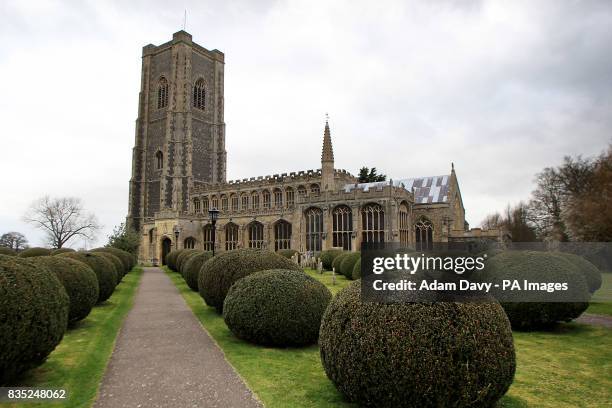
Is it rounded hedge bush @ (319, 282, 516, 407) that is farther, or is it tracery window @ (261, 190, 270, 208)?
tracery window @ (261, 190, 270, 208)

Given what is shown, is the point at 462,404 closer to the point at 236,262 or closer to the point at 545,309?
the point at 545,309

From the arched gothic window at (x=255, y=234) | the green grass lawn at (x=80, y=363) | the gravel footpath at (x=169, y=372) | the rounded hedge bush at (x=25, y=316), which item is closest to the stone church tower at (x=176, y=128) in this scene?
the arched gothic window at (x=255, y=234)

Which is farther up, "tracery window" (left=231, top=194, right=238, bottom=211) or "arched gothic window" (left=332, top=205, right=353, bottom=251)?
"tracery window" (left=231, top=194, right=238, bottom=211)

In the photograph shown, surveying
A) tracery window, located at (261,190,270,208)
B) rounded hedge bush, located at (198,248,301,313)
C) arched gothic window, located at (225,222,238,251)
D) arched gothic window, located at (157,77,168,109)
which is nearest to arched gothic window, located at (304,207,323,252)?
arched gothic window, located at (225,222,238,251)

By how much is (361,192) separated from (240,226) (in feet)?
47.8

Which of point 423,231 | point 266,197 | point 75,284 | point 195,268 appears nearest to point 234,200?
point 266,197

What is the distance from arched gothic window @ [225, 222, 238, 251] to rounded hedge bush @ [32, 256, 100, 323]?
3273 centimetres

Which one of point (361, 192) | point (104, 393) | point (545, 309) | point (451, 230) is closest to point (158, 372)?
point (104, 393)

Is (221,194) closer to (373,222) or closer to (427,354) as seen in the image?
(373,222)

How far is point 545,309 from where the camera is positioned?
10.6 m

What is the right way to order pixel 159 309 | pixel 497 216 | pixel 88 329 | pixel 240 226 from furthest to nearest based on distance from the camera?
pixel 497 216
pixel 240 226
pixel 159 309
pixel 88 329

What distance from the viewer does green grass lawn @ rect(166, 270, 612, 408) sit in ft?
19.5

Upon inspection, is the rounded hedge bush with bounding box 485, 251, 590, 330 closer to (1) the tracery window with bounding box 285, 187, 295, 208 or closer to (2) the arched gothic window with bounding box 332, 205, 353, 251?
(2) the arched gothic window with bounding box 332, 205, 353, 251

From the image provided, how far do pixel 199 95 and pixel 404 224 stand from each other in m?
39.4
